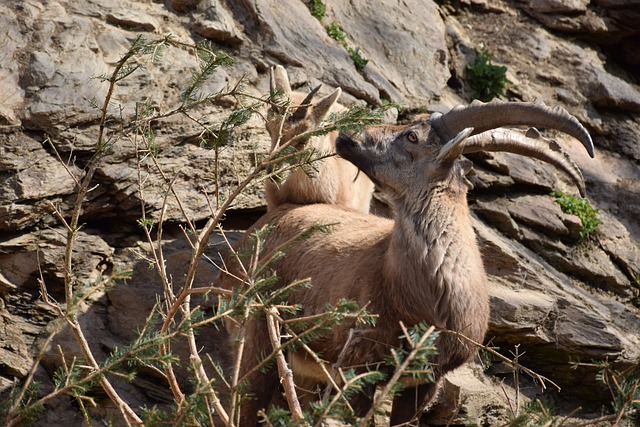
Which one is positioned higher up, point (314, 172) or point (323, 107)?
point (323, 107)

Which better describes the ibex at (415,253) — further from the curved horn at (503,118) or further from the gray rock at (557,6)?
the gray rock at (557,6)

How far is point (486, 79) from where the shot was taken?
31.4 ft

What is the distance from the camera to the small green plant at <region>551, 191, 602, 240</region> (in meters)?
8.44

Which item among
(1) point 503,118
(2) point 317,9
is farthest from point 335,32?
(1) point 503,118

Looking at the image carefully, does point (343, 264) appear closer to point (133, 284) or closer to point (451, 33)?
point (133, 284)

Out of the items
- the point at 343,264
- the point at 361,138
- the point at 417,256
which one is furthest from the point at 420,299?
the point at 361,138

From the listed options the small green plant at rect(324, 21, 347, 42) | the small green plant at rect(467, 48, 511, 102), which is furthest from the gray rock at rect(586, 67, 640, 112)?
the small green plant at rect(324, 21, 347, 42)

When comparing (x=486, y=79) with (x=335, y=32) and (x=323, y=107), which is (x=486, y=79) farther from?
(x=323, y=107)

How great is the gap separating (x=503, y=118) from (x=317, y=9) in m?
4.19

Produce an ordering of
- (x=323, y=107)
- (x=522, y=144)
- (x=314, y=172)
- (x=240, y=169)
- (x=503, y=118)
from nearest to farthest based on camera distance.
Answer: (x=503, y=118) → (x=522, y=144) → (x=314, y=172) → (x=323, y=107) → (x=240, y=169)

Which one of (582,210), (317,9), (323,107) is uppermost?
(317,9)

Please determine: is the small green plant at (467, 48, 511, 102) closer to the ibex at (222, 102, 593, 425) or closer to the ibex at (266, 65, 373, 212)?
the ibex at (266, 65, 373, 212)

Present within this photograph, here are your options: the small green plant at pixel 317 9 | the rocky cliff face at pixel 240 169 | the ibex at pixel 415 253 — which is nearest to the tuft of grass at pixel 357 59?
the rocky cliff face at pixel 240 169

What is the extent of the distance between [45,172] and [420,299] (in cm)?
339
